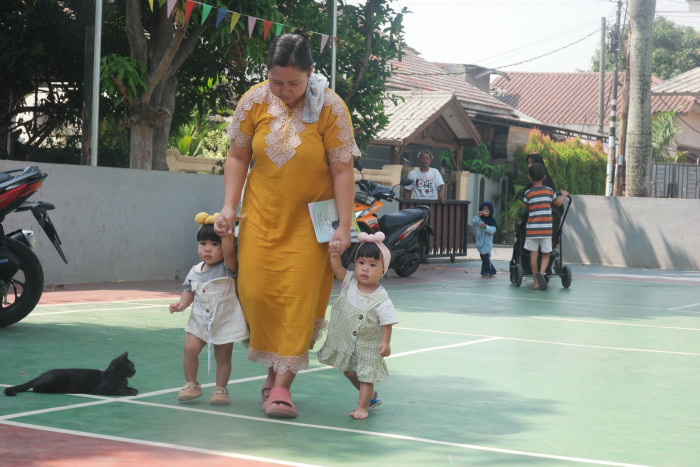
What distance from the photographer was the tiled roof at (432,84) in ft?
111

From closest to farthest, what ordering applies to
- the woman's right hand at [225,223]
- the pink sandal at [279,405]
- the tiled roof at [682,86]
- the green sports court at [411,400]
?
the green sports court at [411,400] → the pink sandal at [279,405] → the woman's right hand at [225,223] → the tiled roof at [682,86]

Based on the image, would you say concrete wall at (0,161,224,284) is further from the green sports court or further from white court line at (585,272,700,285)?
white court line at (585,272,700,285)

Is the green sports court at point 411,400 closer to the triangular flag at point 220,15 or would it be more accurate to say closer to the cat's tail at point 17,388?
the cat's tail at point 17,388

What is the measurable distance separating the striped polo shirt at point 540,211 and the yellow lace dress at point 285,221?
8.09 meters

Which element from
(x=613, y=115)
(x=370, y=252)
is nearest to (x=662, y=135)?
(x=613, y=115)

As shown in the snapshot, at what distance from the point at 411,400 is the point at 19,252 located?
3.81 meters

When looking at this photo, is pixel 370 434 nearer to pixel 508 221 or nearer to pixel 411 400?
pixel 411 400

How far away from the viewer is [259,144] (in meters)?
5.25

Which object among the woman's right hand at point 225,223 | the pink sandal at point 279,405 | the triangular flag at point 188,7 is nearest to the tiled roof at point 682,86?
the triangular flag at point 188,7

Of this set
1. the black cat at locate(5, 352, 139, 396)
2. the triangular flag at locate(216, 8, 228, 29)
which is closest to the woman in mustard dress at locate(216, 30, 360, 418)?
the black cat at locate(5, 352, 139, 396)

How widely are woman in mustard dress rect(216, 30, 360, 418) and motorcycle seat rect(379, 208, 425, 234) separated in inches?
348

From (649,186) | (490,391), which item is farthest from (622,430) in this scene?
(649,186)

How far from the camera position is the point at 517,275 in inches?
537

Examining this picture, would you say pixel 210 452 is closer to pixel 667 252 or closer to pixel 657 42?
pixel 667 252
